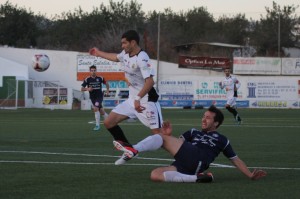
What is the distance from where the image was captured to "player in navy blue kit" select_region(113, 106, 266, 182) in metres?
10.6

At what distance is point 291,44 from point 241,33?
1508cm

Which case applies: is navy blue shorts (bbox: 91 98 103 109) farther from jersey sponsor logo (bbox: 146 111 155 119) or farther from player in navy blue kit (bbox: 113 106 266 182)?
player in navy blue kit (bbox: 113 106 266 182)

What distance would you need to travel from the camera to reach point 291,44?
9769 cm

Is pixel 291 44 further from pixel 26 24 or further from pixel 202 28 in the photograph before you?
pixel 26 24

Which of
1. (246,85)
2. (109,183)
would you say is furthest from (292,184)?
(246,85)

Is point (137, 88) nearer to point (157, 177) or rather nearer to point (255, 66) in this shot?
point (157, 177)

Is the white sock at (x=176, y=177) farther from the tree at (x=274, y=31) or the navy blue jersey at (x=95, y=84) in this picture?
the tree at (x=274, y=31)

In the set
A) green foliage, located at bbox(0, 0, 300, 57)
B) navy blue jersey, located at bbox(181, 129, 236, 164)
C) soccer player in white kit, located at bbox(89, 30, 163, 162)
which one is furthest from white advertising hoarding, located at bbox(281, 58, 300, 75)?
navy blue jersey, located at bbox(181, 129, 236, 164)

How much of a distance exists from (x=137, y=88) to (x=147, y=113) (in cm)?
50

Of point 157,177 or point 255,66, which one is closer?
point 157,177

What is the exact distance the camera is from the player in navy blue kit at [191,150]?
418 inches

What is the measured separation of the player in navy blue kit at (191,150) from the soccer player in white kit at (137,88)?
1.61 meters

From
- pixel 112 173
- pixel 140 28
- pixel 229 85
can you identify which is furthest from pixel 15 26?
pixel 112 173

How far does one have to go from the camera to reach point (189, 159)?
35.1 feet
